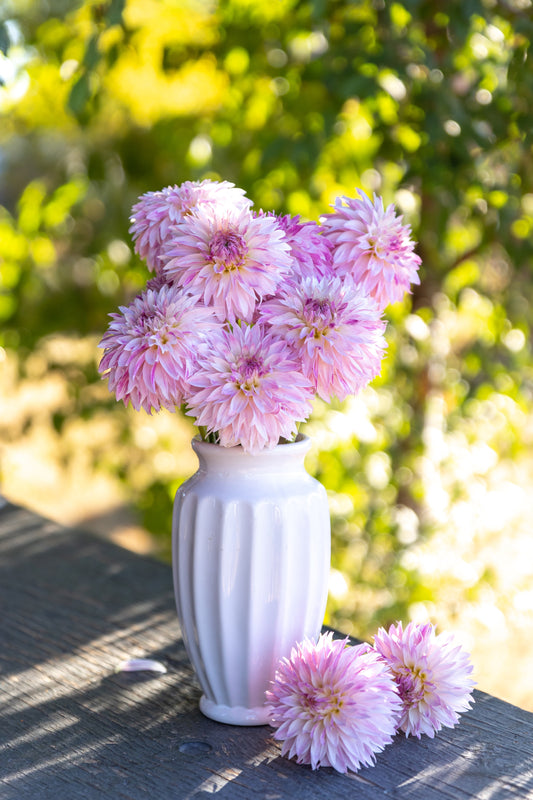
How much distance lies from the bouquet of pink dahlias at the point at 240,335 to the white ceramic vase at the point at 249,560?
0.12 feet

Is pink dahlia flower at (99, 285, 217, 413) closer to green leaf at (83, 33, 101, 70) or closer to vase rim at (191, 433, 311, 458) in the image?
vase rim at (191, 433, 311, 458)

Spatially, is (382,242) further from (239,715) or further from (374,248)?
(239,715)

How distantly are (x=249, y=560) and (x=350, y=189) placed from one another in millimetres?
1019

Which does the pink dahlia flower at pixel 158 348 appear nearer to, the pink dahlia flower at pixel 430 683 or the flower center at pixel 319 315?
the flower center at pixel 319 315

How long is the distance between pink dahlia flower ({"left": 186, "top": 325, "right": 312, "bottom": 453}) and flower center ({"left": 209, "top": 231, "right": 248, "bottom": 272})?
0.17ft

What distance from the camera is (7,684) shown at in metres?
0.92

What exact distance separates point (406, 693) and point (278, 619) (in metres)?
0.13

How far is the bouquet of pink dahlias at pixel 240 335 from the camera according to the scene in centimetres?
70

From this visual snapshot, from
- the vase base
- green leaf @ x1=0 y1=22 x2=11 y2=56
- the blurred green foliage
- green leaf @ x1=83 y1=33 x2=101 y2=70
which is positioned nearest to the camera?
the vase base

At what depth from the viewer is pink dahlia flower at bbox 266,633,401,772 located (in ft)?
2.33

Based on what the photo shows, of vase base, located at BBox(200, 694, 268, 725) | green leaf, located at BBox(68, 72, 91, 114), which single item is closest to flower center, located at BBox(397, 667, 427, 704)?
vase base, located at BBox(200, 694, 268, 725)

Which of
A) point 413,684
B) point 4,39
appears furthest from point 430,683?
point 4,39

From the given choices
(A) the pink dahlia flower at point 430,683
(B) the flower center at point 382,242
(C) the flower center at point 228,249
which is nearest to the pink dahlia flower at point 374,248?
(B) the flower center at point 382,242

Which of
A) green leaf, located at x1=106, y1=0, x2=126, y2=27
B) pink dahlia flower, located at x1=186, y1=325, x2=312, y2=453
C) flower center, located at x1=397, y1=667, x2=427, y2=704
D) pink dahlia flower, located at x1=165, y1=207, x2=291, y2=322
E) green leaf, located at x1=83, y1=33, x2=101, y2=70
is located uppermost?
green leaf, located at x1=106, y1=0, x2=126, y2=27
